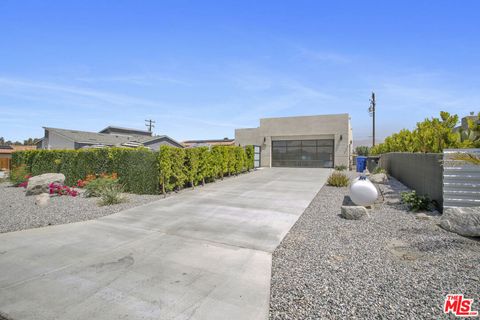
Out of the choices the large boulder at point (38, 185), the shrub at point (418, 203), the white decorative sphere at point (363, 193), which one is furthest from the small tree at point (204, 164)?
the shrub at point (418, 203)

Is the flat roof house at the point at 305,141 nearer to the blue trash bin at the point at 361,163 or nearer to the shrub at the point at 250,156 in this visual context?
the blue trash bin at the point at 361,163

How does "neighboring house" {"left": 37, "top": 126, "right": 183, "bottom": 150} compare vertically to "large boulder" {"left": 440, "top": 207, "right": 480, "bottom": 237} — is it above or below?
above

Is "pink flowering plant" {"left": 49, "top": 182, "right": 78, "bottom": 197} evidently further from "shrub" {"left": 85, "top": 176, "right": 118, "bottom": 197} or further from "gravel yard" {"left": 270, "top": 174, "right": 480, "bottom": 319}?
"gravel yard" {"left": 270, "top": 174, "right": 480, "bottom": 319}

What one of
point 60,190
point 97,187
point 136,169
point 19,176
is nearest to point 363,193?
point 136,169

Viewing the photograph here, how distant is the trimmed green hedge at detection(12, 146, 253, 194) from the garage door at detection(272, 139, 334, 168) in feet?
35.5

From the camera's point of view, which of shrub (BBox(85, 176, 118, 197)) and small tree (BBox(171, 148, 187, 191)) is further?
small tree (BBox(171, 148, 187, 191))

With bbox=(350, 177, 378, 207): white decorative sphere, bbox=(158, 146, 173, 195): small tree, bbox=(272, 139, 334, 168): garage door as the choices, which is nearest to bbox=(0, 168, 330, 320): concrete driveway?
bbox=(350, 177, 378, 207): white decorative sphere

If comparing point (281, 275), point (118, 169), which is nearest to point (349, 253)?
point (281, 275)

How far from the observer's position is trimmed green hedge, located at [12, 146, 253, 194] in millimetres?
9781

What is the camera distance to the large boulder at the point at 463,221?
480 cm

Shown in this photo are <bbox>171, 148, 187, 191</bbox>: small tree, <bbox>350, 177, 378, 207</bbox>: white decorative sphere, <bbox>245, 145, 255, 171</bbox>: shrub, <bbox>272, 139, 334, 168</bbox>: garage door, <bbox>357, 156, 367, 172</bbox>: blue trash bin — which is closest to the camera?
<bbox>350, 177, 378, 207</bbox>: white decorative sphere

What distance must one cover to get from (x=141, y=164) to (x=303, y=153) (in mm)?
17310

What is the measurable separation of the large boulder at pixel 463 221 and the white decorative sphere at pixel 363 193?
1900 mm

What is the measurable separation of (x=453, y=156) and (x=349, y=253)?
163 inches
